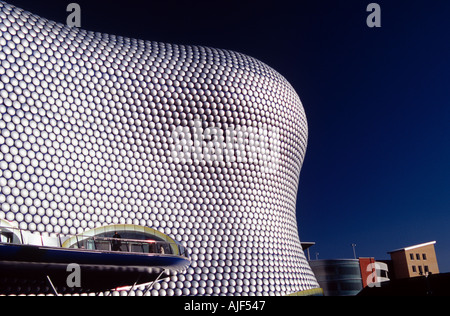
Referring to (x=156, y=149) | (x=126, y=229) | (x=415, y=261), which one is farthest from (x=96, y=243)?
(x=415, y=261)

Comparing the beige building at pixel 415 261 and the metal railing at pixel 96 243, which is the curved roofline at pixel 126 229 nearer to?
the metal railing at pixel 96 243

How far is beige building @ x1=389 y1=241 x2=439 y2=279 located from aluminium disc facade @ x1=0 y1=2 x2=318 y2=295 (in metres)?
22.2

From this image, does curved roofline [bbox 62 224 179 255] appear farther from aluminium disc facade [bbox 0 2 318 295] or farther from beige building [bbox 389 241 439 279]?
beige building [bbox 389 241 439 279]

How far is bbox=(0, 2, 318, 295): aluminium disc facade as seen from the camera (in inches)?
540

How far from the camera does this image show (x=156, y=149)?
17016mm

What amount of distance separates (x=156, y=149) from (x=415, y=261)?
1292 inches

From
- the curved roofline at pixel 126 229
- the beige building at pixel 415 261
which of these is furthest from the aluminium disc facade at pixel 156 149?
the beige building at pixel 415 261

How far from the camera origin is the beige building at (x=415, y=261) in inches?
1502

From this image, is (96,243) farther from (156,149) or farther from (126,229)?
(156,149)

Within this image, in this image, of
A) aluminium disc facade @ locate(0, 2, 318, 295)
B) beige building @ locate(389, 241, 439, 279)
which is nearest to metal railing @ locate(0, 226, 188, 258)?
aluminium disc facade @ locate(0, 2, 318, 295)

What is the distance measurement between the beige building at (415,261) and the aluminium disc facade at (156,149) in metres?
22.2

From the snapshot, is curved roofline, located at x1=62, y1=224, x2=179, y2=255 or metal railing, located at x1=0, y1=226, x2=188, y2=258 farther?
curved roofline, located at x1=62, y1=224, x2=179, y2=255
